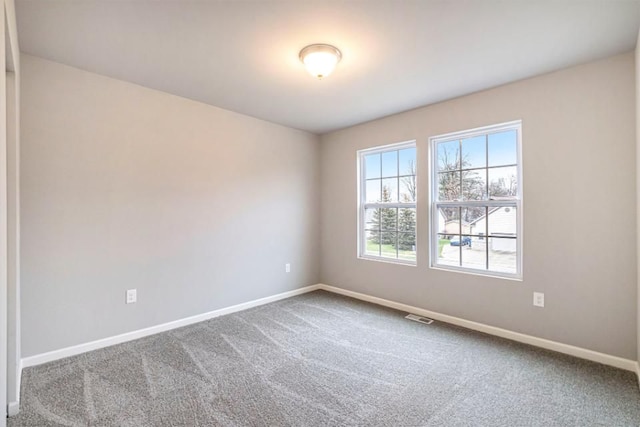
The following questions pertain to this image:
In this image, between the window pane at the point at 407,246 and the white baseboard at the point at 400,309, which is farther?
the window pane at the point at 407,246

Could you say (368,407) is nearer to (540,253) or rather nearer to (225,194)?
(540,253)

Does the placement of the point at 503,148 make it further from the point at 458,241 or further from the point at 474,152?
the point at 458,241

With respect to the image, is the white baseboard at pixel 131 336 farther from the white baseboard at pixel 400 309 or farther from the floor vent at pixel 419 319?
the floor vent at pixel 419 319

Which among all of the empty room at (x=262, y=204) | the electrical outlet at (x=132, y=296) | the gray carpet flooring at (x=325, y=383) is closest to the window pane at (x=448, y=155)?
the empty room at (x=262, y=204)

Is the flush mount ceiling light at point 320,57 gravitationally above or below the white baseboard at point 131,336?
above

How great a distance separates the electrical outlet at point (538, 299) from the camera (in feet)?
8.94

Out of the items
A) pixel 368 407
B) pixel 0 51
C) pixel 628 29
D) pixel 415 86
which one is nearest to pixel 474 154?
pixel 415 86

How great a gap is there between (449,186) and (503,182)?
0.54 metres

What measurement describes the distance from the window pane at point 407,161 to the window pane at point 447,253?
89cm

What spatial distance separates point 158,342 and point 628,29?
14.3ft

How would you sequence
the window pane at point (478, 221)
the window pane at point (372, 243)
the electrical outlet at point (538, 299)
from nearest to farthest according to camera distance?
the electrical outlet at point (538, 299) → the window pane at point (478, 221) → the window pane at point (372, 243)

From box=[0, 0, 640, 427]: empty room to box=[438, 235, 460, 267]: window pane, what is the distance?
24 millimetres

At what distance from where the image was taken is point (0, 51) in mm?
1146

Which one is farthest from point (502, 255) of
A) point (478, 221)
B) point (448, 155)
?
point (448, 155)
